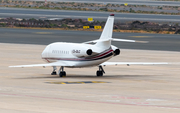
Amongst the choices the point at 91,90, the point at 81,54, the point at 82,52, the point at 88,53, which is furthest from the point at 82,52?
the point at 91,90

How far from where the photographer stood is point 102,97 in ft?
88.5

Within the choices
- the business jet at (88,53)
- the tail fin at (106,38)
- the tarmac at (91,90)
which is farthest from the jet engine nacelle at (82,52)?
the tarmac at (91,90)

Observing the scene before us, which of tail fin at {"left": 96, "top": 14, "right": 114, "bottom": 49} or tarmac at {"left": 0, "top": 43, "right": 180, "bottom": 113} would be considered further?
tail fin at {"left": 96, "top": 14, "right": 114, "bottom": 49}

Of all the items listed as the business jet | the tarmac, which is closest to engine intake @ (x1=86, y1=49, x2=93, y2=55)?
the business jet

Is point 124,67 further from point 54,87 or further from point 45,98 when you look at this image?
point 45,98

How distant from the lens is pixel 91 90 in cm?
2997

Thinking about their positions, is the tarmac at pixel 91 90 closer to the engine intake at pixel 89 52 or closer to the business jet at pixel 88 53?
the business jet at pixel 88 53

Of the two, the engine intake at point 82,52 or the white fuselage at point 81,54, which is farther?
the white fuselage at point 81,54

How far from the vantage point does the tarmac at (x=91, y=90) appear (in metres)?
23.3

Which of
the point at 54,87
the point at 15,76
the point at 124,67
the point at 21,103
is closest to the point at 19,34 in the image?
the point at 124,67

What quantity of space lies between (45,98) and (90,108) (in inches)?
160

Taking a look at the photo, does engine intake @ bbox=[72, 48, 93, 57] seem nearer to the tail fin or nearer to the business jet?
the business jet

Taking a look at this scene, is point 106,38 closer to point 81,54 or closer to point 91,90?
point 81,54

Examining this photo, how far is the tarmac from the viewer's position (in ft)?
76.5
